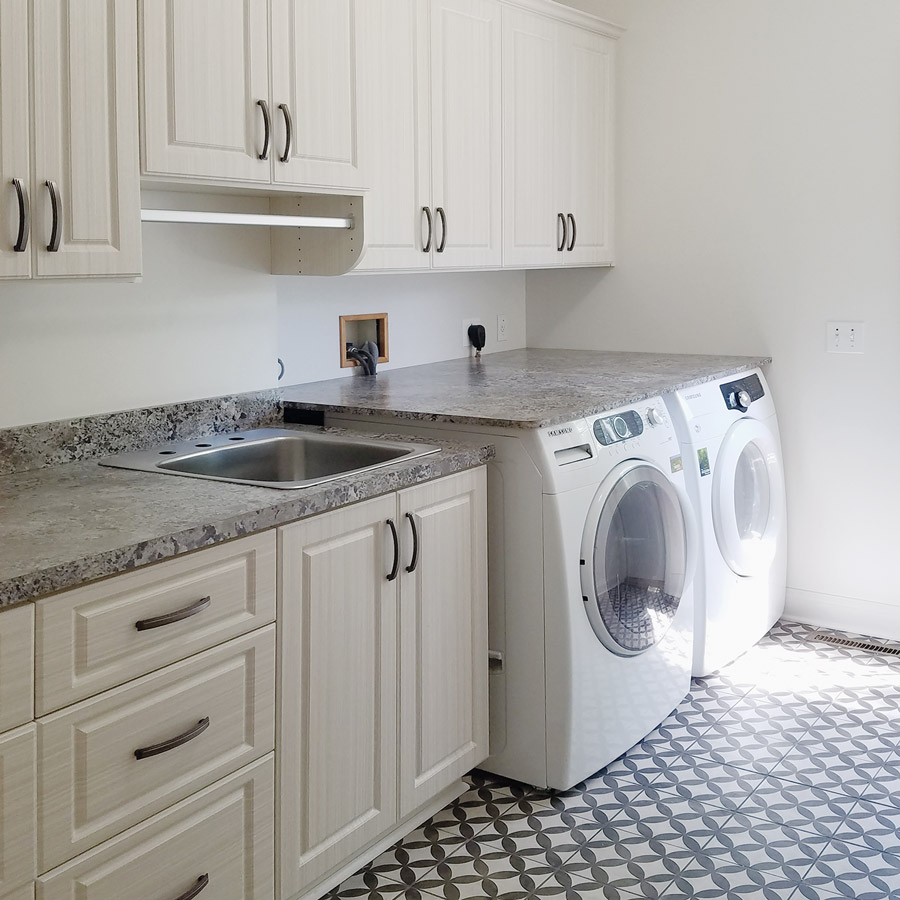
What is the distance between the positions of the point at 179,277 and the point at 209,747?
3.87ft

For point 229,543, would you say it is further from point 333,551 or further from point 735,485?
point 735,485

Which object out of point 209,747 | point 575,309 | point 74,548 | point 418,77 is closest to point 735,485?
point 575,309

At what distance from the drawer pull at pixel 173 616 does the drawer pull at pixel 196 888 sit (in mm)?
450

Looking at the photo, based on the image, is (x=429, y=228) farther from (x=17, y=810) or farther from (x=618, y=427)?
(x=17, y=810)

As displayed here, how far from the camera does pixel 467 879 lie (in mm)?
2203

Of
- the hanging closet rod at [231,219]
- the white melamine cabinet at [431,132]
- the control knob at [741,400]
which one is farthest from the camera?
the control knob at [741,400]

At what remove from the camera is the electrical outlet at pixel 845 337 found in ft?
11.4

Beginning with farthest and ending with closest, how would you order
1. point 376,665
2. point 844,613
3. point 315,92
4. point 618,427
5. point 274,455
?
point 844,613
point 618,427
point 274,455
point 315,92
point 376,665

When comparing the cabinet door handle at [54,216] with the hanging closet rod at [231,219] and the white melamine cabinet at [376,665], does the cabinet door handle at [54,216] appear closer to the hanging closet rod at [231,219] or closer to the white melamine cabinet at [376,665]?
the hanging closet rod at [231,219]

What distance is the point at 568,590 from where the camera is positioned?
2434 mm

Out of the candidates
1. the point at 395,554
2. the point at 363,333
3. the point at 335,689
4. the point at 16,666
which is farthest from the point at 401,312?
the point at 16,666

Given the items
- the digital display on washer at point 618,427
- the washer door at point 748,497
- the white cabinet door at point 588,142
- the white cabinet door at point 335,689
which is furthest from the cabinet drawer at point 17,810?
the white cabinet door at point 588,142

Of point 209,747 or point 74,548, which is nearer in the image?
point 74,548

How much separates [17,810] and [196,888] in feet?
1.36
